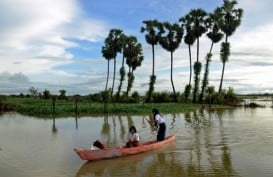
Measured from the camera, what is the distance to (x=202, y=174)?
1235 centimetres

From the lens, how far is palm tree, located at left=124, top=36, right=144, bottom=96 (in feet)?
209

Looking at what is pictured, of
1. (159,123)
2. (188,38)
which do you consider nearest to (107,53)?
(188,38)

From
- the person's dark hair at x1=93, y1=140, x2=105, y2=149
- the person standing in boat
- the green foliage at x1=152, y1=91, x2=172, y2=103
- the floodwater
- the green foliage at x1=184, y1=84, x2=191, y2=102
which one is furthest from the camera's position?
the green foliage at x1=152, y1=91, x2=172, y2=103

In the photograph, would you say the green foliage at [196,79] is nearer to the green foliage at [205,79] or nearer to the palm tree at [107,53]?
the green foliage at [205,79]

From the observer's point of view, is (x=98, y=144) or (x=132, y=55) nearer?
(x=98, y=144)

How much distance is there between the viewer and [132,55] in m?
64.0

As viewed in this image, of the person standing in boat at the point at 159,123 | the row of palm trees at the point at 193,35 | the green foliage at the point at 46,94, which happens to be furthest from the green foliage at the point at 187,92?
the person standing in boat at the point at 159,123

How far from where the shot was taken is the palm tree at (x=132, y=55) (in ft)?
209

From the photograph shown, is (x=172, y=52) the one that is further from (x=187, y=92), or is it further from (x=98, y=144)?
(x=98, y=144)

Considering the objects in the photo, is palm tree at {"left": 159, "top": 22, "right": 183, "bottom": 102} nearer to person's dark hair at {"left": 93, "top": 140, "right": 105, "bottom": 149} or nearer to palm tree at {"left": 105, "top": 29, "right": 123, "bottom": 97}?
palm tree at {"left": 105, "top": 29, "right": 123, "bottom": 97}

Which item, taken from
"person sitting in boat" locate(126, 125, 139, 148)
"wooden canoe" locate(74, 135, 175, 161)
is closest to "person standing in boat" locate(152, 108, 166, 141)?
"wooden canoe" locate(74, 135, 175, 161)

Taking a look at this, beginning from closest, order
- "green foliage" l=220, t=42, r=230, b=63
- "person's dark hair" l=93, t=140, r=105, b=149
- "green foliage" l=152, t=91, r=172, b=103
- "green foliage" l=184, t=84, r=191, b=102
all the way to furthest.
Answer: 1. "person's dark hair" l=93, t=140, r=105, b=149
2. "green foliage" l=220, t=42, r=230, b=63
3. "green foliage" l=184, t=84, r=191, b=102
4. "green foliage" l=152, t=91, r=172, b=103

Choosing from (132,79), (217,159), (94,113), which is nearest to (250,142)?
(217,159)

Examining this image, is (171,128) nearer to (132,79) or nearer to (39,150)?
(39,150)
